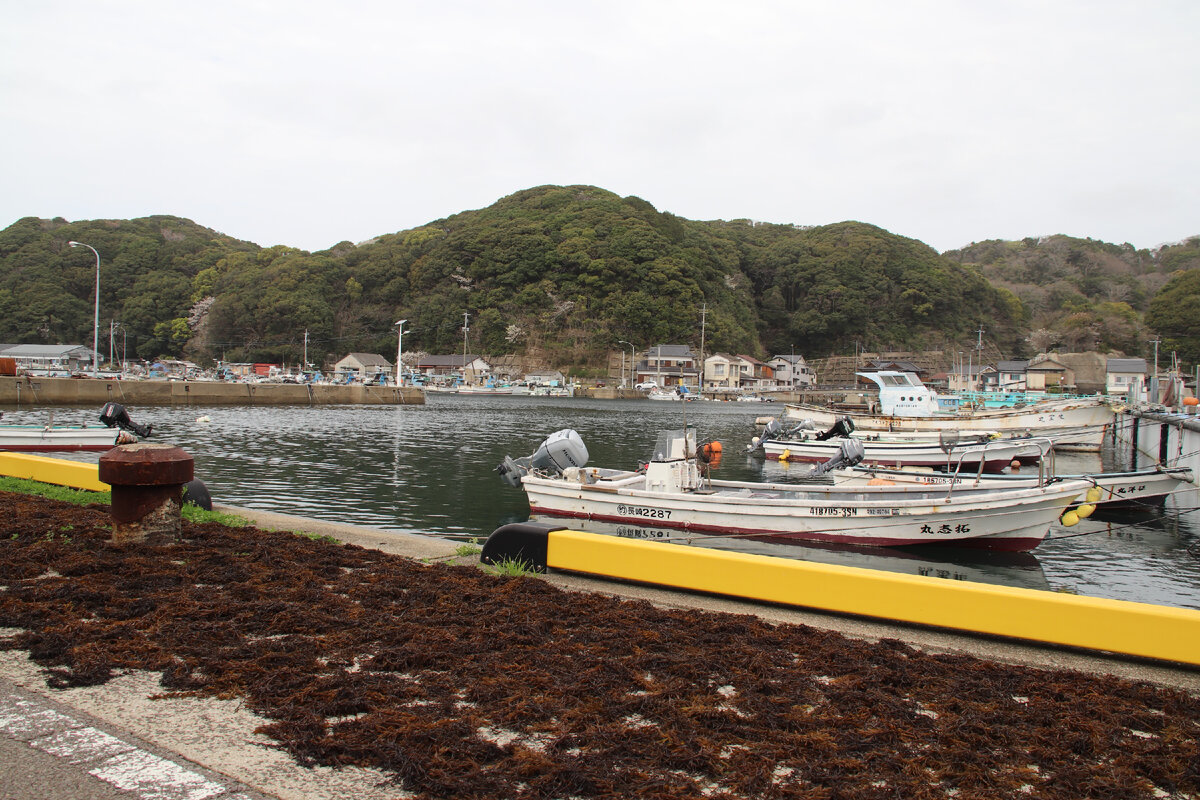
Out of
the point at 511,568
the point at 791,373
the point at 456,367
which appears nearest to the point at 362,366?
the point at 456,367

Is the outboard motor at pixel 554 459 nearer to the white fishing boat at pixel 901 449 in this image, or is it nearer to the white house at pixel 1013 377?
the white fishing boat at pixel 901 449

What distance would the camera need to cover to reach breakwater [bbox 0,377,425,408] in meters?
48.1

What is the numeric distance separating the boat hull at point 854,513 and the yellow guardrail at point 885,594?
734 centimetres

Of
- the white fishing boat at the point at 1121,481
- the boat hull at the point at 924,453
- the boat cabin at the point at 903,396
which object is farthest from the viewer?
the boat cabin at the point at 903,396

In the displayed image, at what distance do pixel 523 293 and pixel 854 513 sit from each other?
113930 millimetres

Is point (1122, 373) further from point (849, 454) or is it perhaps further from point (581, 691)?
point (581, 691)

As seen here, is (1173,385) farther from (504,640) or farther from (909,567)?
(504,640)

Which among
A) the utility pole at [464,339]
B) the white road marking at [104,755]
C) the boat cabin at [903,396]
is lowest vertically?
the white road marking at [104,755]

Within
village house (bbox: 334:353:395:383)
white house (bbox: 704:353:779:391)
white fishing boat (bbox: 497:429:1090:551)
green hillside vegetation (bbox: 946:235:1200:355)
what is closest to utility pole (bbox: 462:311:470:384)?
village house (bbox: 334:353:395:383)

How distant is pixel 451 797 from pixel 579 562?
4.25 metres

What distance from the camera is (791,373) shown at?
410 ft

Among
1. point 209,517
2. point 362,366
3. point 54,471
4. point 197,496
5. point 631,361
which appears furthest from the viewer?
point 362,366

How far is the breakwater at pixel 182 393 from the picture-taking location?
48.1 m

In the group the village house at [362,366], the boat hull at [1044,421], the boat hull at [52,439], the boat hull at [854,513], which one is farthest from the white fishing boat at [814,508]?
the village house at [362,366]
